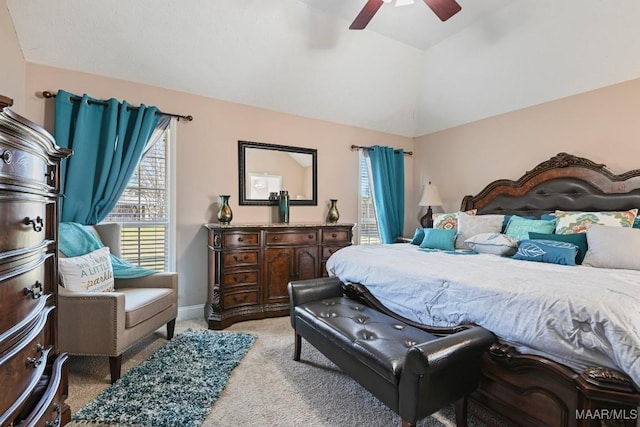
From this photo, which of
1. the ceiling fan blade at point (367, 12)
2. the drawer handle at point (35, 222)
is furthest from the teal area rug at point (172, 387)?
the ceiling fan blade at point (367, 12)

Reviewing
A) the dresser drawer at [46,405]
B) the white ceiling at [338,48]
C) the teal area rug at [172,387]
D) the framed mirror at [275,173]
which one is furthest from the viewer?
the framed mirror at [275,173]

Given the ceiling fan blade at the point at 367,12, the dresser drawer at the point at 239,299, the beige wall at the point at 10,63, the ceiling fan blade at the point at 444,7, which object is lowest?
the dresser drawer at the point at 239,299

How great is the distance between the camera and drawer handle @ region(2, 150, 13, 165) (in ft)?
3.33

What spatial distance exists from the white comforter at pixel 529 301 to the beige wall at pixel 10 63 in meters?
3.15

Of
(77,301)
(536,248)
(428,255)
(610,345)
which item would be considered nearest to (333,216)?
(428,255)

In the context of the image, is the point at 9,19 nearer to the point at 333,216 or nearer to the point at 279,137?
the point at 279,137

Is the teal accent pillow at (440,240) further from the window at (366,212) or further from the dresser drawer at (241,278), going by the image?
the dresser drawer at (241,278)

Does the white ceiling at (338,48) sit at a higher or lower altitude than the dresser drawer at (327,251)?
higher

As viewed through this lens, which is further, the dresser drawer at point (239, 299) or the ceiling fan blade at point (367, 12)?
the dresser drawer at point (239, 299)

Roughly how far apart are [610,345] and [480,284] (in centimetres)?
58

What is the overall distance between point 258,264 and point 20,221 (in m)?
2.33

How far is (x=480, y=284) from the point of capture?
1.74 meters

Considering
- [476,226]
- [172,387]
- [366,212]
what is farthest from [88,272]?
[476,226]

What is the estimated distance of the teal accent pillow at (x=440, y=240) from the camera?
315 cm
